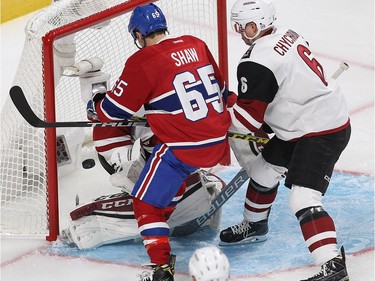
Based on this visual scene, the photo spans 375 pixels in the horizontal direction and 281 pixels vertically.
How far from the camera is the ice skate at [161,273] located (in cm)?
367

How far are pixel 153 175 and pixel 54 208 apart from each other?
55 centimetres

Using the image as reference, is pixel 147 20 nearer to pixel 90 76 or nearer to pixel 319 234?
pixel 90 76

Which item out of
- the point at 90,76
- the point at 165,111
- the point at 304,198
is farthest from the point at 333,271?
the point at 90,76

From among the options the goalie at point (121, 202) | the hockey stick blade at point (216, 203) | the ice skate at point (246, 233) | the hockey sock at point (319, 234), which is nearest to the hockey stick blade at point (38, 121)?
the goalie at point (121, 202)

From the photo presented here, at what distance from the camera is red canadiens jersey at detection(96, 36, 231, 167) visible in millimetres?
3688

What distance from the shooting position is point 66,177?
4602 mm

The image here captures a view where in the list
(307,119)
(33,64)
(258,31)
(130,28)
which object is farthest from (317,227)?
(33,64)

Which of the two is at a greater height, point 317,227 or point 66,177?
point 317,227

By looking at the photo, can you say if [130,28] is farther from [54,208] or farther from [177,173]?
[54,208]

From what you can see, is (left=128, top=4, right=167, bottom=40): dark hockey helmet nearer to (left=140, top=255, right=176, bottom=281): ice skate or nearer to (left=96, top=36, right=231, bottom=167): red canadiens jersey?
(left=96, top=36, right=231, bottom=167): red canadiens jersey

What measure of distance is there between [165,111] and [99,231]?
1.95ft

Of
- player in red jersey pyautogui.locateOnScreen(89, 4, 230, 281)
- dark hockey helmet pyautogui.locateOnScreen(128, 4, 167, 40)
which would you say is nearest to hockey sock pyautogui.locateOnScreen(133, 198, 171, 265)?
player in red jersey pyautogui.locateOnScreen(89, 4, 230, 281)

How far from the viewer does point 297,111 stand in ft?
12.1

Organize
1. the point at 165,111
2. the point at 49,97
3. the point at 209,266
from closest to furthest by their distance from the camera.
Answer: the point at 209,266
the point at 165,111
the point at 49,97
